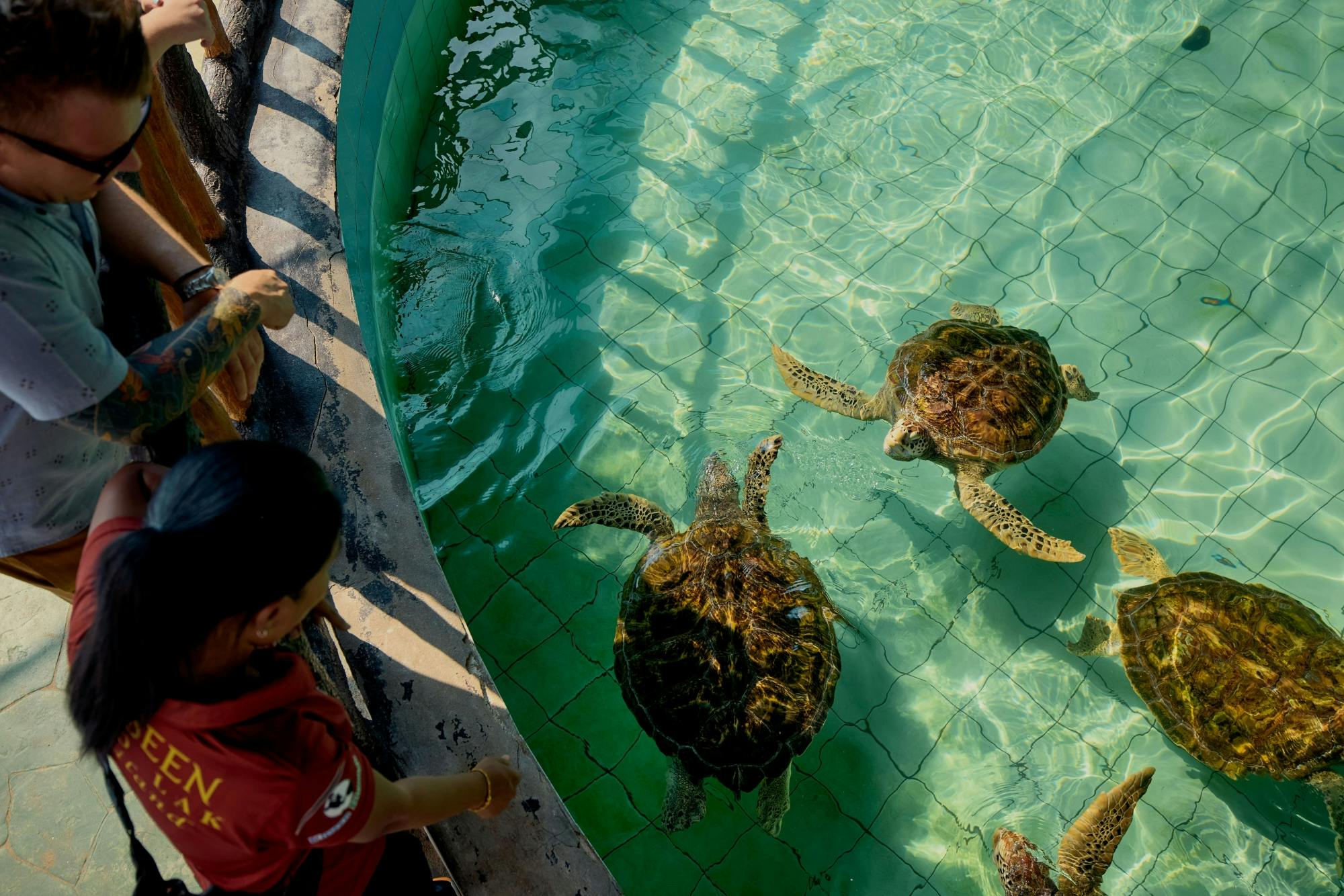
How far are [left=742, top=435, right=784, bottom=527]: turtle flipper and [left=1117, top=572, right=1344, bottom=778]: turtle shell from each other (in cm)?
162

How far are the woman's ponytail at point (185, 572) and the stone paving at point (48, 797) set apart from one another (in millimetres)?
1713

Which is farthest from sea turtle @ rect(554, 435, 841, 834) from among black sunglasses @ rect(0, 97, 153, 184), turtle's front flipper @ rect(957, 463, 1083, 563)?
black sunglasses @ rect(0, 97, 153, 184)

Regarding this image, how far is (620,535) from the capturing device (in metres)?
3.79

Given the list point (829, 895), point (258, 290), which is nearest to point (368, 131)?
point (258, 290)

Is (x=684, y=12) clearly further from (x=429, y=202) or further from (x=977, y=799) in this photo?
(x=977, y=799)

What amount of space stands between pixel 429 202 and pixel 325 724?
159 inches

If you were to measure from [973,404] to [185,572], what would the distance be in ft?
11.1

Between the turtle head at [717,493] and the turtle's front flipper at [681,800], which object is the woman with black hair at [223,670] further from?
the turtle head at [717,493]

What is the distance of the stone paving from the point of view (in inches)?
98.5

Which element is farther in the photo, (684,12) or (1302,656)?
(684,12)

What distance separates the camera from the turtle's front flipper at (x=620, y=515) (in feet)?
11.3

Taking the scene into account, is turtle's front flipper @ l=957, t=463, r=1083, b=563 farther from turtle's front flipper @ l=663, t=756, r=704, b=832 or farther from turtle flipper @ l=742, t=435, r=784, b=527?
turtle's front flipper @ l=663, t=756, r=704, b=832

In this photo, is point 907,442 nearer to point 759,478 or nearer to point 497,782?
point 759,478

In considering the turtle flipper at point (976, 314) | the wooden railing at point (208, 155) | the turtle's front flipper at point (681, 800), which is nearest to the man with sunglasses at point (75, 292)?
the wooden railing at point (208, 155)
